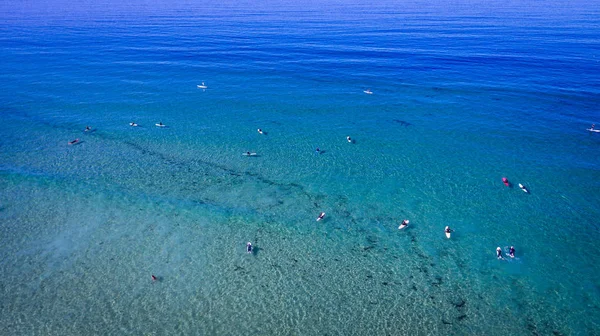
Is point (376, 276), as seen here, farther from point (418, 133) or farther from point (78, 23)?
point (78, 23)

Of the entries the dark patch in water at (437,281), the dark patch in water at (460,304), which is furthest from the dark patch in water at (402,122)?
the dark patch in water at (460,304)

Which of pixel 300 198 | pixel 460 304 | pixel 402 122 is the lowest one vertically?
pixel 300 198

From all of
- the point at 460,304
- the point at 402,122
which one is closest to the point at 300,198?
the point at 460,304

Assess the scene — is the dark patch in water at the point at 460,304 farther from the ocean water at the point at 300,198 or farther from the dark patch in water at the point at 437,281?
the dark patch in water at the point at 437,281

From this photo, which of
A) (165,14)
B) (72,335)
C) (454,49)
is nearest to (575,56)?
(454,49)

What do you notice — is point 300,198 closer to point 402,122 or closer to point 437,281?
point 437,281

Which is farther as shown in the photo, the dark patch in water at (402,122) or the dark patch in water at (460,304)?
the dark patch in water at (402,122)

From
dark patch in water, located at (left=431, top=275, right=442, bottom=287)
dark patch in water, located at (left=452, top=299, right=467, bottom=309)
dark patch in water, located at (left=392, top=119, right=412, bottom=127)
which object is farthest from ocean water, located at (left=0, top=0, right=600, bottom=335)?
dark patch in water, located at (left=392, top=119, right=412, bottom=127)

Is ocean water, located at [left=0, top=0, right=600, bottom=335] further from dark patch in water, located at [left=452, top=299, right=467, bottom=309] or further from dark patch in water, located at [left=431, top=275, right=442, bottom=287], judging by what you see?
dark patch in water, located at [left=431, top=275, right=442, bottom=287]
